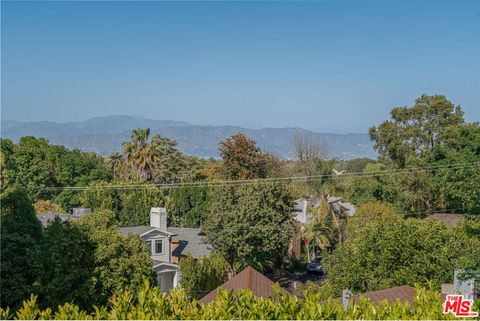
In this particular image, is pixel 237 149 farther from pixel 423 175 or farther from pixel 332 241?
pixel 423 175

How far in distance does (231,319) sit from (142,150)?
44588 millimetres

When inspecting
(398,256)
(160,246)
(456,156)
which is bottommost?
(160,246)

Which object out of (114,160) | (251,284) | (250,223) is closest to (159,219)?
(250,223)

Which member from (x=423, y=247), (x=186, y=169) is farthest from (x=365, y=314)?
(x=186, y=169)

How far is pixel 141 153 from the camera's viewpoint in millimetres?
49562

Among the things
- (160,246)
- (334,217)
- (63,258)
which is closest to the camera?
(63,258)

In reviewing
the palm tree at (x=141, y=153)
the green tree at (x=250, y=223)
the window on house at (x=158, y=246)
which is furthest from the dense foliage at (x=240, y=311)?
the palm tree at (x=141, y=153)

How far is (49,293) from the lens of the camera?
1672 centimetres

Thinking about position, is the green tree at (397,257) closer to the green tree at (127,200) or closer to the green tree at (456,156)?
the green tree at (456,156)

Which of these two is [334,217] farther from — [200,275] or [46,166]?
[46,166]

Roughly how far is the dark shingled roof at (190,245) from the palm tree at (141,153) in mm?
13408

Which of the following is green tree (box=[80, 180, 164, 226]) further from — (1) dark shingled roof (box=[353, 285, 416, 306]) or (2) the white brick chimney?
(1) dark shingled roof (box=[353, 285, 416, 306])

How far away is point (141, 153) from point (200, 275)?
2445 cm

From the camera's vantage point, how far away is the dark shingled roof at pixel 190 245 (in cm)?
3481
